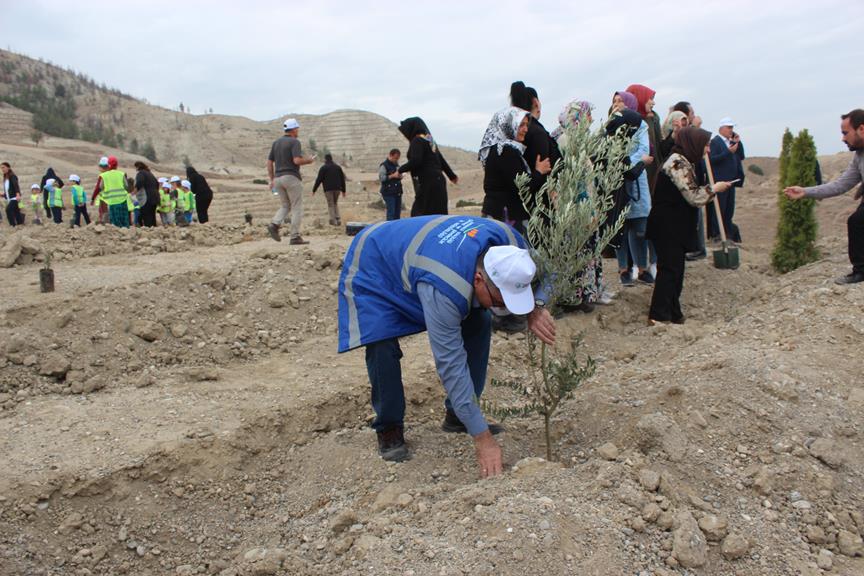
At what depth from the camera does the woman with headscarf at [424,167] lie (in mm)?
6699

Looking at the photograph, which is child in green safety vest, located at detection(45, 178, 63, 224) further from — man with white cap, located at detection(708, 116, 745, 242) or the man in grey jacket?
the man in grey jacket

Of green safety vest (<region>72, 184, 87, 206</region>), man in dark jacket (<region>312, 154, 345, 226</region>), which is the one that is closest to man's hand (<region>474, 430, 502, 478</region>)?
man in dark jacket (<region>312, 154, 345, 226</region>)

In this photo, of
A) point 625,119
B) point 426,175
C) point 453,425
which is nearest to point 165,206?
point 426,175

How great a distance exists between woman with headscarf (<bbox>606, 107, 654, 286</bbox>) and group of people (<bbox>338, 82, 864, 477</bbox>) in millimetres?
11

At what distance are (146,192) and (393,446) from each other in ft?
30.9

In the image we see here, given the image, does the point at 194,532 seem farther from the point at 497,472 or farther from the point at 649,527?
the point at 649,527

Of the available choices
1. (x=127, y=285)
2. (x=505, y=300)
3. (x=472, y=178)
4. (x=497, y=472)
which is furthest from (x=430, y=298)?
(x=472, y=178)

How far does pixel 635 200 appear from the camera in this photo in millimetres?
6145

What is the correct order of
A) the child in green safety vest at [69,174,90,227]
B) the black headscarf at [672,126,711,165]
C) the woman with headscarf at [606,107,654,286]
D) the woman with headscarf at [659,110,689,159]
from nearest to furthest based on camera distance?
the woman with headscarf at [606,107,654,286] < the black headscarf at [672,126,711,165] < the woman with headscarf at [659,110,689,159] < the child in green safety vest at [69,174,90,227]

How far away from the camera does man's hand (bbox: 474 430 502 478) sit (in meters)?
3.02

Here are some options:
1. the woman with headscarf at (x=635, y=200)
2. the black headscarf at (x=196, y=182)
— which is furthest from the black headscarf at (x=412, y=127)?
the black headscarf at (x=196, y=182)

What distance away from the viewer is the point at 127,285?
616 cm

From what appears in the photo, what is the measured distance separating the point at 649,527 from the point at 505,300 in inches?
40.5

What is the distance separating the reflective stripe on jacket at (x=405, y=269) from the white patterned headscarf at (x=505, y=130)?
2.05 meters
